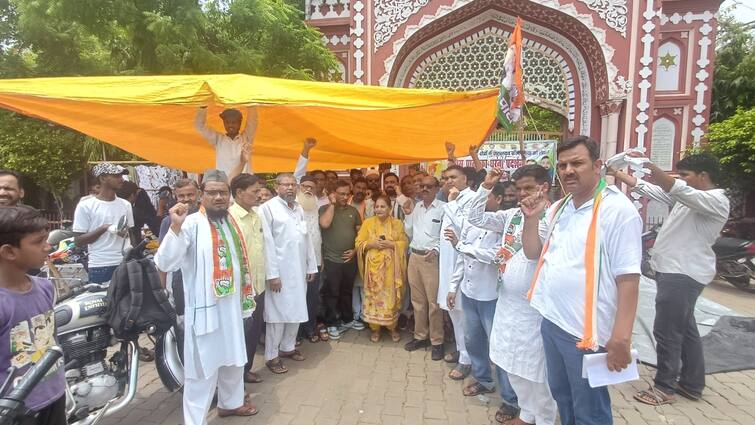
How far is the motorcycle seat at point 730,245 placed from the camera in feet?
21.5

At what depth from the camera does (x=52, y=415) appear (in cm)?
174

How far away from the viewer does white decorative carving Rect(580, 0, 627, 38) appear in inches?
310

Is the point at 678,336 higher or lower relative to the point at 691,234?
lower

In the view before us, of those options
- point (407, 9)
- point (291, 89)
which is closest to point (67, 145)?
point (407, 9)

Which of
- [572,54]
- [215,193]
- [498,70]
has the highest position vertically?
[572,54]

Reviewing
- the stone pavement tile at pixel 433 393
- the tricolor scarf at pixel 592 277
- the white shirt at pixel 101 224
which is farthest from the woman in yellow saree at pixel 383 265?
the tricolor scarf at pixel 592 277

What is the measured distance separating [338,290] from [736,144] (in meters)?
8.11

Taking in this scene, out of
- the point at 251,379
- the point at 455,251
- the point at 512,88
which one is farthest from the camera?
the point at 455,251

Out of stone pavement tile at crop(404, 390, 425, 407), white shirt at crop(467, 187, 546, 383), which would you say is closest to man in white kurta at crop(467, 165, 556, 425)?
white shirt at crop(467, 187, 546, 383)

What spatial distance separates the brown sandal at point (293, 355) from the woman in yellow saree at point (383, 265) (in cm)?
77

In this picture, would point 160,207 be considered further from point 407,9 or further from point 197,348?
point 407,9

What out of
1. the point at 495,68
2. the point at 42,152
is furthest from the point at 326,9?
the point at 42,152

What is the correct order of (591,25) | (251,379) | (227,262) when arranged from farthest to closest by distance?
(591,25) < (251,379) < (227,262)

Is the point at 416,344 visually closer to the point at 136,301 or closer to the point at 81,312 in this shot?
the point at 136,301
